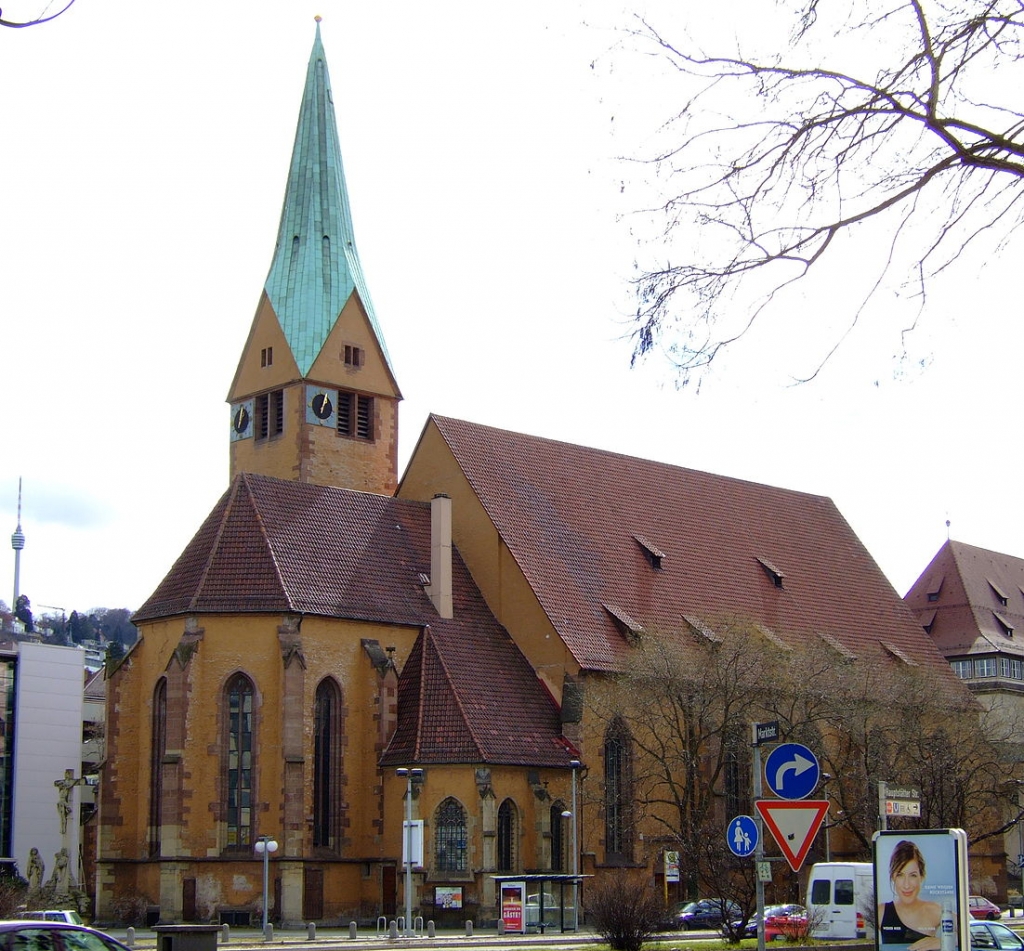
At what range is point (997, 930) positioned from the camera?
104ft

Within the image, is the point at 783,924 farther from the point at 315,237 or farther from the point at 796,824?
the point at 315,237

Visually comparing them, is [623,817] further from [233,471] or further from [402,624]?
[233,471]

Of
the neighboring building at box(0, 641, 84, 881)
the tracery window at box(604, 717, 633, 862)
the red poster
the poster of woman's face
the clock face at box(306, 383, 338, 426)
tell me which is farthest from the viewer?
the neighboring building at box(0, 641, 84, 881)

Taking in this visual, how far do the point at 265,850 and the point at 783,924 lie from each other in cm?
1392

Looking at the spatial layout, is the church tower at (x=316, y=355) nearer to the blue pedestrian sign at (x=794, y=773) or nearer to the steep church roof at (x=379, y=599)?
the steep church roof at (x=379, y=599)

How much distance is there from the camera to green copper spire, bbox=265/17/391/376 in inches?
2301

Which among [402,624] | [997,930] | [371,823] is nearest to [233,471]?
[402,624]

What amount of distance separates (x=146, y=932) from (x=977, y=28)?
3625cm

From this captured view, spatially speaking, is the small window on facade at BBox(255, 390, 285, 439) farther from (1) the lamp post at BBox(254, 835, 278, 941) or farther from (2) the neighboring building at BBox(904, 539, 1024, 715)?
(2) the neighboring building at BBox(904, 539, 1024, 715)

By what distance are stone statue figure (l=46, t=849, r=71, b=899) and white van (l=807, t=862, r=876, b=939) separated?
71.2 feet

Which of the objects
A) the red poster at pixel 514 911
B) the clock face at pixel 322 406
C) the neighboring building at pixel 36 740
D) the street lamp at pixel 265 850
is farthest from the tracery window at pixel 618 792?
the neighboring building at pixel 36 740

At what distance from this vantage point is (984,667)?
80375mm

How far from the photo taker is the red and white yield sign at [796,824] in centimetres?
1705

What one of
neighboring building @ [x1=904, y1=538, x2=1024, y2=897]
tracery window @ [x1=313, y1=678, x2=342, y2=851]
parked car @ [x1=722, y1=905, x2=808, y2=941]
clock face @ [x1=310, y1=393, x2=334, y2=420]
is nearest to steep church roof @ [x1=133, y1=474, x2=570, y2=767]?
tracery window @ [x1=313, y1=678, x2=342, y2=851]
